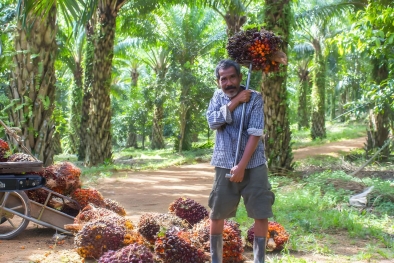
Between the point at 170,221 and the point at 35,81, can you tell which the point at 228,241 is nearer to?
the point at 170,221

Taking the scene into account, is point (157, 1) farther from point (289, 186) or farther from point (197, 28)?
point (289, 186)

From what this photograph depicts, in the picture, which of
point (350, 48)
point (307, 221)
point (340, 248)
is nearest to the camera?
point (340, 248)

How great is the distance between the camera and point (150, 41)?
20.4 metres

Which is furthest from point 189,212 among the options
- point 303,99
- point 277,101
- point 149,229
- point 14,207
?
point 303,99

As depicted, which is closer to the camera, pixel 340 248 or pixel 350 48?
pixel 340 248

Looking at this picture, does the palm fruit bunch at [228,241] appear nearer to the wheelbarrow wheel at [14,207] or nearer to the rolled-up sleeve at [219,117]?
the rolled-up sleeve at [219,117]

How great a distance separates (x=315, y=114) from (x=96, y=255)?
63.5 ft

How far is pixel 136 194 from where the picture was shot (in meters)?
8.10

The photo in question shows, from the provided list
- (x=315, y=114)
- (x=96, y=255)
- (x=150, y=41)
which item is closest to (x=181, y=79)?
(x=150, y=41)

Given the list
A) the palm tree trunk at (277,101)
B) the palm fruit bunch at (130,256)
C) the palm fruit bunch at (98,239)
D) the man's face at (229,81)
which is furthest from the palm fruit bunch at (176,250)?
the palm tree trunk at (277,101)

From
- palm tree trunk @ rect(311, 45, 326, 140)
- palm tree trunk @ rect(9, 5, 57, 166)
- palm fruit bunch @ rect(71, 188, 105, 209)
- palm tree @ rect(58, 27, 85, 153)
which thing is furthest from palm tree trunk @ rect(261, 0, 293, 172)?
palm tree trunk @ rect(311, 45, 326, 140)

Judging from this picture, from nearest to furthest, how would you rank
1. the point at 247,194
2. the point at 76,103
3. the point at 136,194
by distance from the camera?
the point at 247,194 → the point at 136,194 → the point at 76,103

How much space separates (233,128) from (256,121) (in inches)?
7.7

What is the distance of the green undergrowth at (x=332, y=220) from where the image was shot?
4336mm
